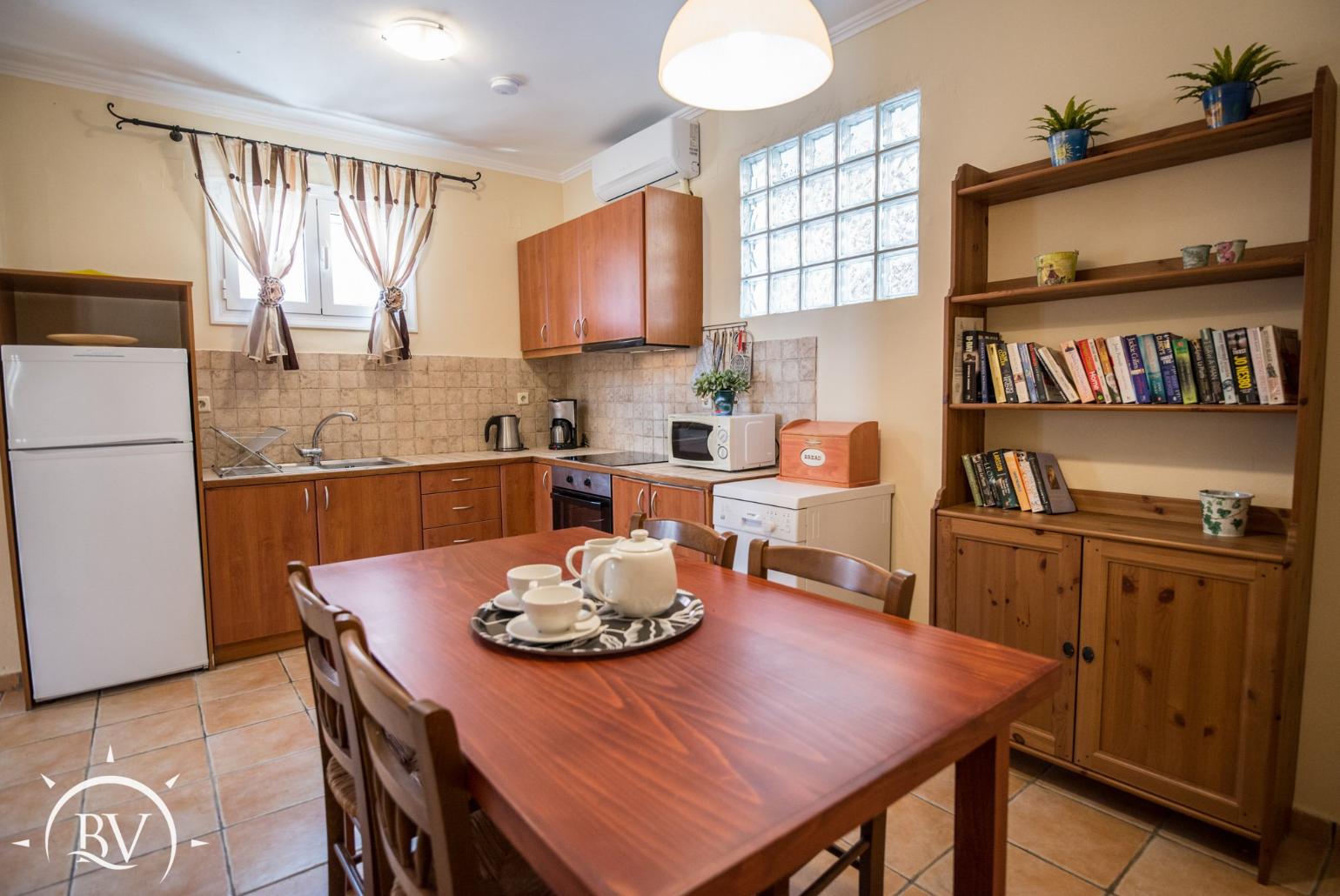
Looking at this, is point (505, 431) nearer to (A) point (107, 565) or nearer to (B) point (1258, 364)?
(A) point (107, 565)

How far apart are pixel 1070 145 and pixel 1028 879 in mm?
2028

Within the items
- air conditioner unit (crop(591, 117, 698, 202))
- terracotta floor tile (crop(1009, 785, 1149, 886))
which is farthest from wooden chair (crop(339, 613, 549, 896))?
air conditioner unit (crop(591, 117, 698, 202))

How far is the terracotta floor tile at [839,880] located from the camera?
5.54 ft

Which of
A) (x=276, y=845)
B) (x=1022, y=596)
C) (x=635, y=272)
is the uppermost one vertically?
(x=635, y=272)

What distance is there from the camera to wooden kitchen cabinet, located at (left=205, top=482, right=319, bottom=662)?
3.08 metres

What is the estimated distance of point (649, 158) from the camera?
3.63 m

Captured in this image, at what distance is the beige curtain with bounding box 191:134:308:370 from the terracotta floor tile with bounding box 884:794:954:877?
11.3ft

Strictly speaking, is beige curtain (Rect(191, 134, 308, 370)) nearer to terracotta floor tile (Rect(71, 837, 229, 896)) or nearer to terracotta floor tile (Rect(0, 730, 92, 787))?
terracotta floor tile (Rect(0, 730, 92, 787))

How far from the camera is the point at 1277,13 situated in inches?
70.7

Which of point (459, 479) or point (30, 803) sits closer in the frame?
point (30, 803)

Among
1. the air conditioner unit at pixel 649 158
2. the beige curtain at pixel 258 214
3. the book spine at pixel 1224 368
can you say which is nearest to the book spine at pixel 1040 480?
the book spine at pixel 1224 368

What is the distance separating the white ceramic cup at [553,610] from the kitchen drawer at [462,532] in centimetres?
250

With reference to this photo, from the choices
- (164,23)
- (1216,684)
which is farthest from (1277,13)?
(164,23)

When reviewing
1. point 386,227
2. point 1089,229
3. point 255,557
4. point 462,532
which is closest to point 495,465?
point 462,532
